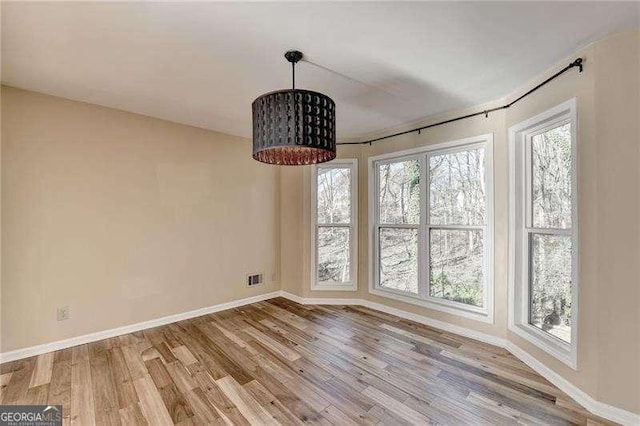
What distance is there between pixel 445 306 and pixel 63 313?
3.87 meters

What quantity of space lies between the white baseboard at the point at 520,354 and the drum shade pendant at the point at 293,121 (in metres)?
2.37

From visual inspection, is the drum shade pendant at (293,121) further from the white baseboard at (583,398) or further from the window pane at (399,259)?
the white baseboard at (583,398)

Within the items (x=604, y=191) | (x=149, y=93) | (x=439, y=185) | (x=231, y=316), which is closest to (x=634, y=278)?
(x=604, y=191)

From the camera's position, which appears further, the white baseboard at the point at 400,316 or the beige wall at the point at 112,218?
the beige wall at the point at 112,218

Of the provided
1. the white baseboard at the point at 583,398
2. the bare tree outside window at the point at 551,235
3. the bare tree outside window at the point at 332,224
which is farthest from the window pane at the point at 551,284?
the bare tree outside window at the point at 332,224

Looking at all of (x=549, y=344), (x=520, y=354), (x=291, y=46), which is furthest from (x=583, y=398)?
(x=291, y=46)

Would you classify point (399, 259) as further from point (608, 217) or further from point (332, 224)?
point (608, 217)

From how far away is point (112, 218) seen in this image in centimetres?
298

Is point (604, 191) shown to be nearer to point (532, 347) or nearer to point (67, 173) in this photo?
point (532, 347)

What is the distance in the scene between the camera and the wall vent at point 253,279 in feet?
13.4

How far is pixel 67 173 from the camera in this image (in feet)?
9.00

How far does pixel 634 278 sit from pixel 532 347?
3.24ft

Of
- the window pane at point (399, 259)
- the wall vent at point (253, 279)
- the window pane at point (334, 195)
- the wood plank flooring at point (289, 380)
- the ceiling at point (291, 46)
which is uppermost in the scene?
the ceiling at point (291, 46)

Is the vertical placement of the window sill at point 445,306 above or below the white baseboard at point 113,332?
above
